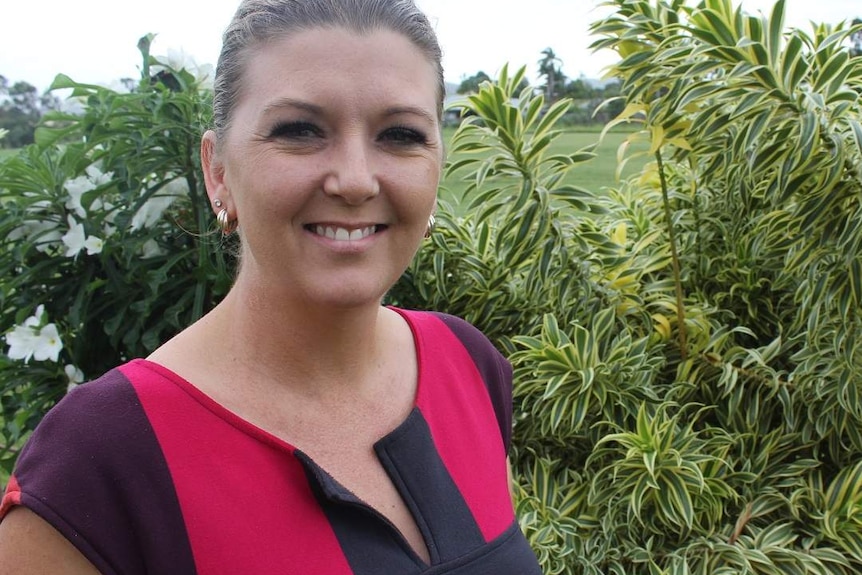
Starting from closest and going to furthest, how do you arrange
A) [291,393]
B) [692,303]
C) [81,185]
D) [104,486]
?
[104,486] < [291,393] < [81,185] < [692,303]

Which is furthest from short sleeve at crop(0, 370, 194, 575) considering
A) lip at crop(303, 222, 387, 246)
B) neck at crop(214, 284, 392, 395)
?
lip at crop(303, 222, 387, 246)

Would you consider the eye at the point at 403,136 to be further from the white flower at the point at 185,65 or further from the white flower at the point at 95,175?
the white flower at the point at 95,175

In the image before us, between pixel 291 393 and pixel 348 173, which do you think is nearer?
pixel 348 173

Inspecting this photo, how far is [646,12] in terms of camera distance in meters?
2.64

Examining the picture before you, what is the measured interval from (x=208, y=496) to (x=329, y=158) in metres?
0.52

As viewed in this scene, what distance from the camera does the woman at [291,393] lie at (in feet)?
3.57

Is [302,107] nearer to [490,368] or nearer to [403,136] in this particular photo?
[403,136]

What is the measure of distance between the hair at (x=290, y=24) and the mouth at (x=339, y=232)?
247mm

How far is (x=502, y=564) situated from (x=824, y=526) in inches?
60.8

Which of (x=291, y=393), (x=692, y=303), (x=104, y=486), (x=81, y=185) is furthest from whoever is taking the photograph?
(x=692, y=303)

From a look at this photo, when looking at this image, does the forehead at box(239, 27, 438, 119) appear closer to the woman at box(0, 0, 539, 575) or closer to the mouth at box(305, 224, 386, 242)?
the woman at box(0, 0, 539, 575)

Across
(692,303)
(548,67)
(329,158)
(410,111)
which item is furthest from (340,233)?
(548,67)

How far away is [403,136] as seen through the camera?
1266 mm

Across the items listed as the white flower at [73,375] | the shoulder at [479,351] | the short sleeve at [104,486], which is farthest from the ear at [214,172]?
the white flower at [73,375]
